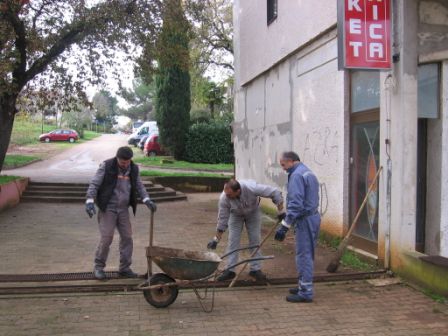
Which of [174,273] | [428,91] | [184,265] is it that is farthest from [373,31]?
[174,273]

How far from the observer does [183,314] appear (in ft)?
17.6

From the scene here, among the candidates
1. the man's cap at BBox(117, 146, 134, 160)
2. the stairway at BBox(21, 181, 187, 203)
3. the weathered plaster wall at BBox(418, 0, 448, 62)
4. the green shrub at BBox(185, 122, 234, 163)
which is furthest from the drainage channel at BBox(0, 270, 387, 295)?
the green shrub at BBox(185, 122, 234, 163)

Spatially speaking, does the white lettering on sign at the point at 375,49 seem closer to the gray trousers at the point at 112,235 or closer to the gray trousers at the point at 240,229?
the gray trousers at the point at 240,229

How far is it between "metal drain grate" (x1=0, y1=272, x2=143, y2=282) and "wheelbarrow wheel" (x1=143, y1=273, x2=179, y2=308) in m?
1.24

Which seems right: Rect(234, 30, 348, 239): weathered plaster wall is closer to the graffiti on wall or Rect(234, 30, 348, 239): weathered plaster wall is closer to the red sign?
the graffiti on wall

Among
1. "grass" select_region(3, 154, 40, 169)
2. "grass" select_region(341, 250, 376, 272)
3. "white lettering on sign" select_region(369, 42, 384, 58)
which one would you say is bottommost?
"grass" select_region(341, 250, 376, 272)

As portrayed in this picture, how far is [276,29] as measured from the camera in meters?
11.5

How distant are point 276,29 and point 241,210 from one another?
6.34 m

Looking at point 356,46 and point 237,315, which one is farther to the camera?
point 356,46

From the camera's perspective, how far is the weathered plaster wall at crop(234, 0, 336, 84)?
9055 millimetres

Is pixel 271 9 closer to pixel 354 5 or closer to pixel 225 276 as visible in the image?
pixel 354 5

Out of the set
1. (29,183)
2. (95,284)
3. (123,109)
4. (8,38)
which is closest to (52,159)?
(29,183)

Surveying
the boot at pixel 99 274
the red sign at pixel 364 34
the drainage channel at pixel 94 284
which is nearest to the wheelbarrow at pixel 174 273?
the drainage channel at pixel 94 284

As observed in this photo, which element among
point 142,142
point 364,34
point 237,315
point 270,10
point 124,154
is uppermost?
point 270,10
